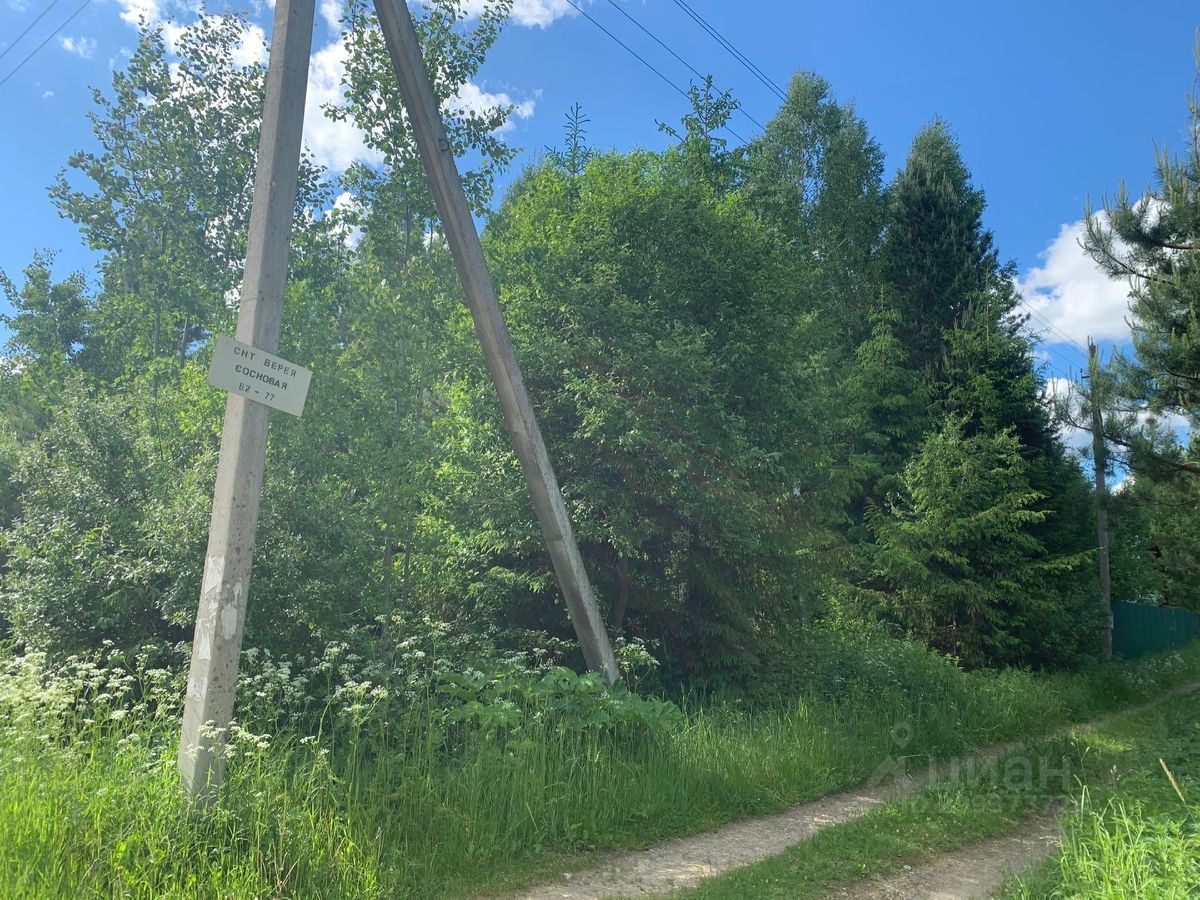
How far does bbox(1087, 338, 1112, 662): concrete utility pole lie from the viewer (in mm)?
15617

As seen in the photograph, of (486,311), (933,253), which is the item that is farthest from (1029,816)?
(933,253)

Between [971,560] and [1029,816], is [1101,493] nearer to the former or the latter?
[971,560]

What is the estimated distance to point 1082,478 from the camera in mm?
18594

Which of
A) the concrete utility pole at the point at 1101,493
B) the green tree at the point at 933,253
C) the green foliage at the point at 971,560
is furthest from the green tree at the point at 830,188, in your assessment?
the green foliage at the point at 971,560

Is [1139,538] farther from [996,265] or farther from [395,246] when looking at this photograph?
[395,246]

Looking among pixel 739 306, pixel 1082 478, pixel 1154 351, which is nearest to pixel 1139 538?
pixel 1082 478

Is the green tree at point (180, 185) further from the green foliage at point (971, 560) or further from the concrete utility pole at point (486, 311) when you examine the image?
the green foliage at point (971, 560)

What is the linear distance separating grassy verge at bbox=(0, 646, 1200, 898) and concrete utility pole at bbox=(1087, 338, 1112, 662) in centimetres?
1119

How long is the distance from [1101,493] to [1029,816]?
13485mm

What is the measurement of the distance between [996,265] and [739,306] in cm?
1545

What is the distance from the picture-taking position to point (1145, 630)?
22.6 meters

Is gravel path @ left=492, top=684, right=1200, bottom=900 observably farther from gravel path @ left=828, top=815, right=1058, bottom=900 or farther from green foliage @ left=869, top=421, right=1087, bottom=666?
green foliage @ left=869, top=421, right=1087, bottom=666

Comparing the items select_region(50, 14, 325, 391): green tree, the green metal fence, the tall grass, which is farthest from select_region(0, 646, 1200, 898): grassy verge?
the green metal fence

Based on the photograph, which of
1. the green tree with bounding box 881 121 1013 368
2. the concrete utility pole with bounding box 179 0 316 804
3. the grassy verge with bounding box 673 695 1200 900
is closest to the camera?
the grassy verge with bounding box 673 695 1200 900
